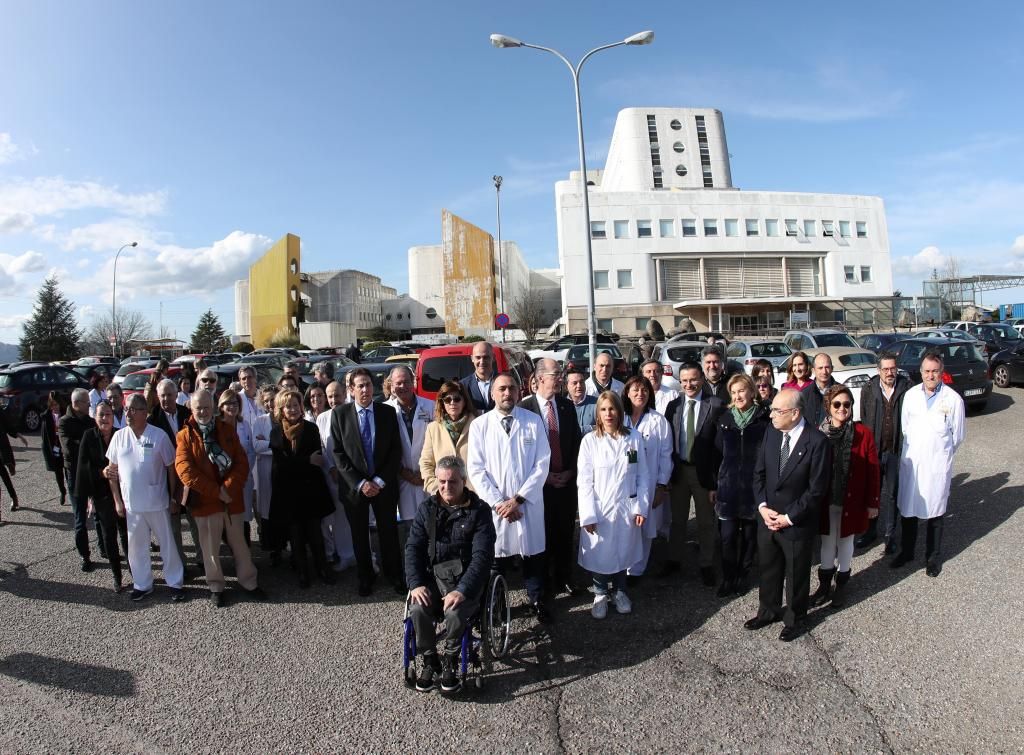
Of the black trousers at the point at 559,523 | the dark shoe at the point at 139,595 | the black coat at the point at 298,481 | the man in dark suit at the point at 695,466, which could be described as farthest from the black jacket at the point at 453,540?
the dark shoe at the point at 139,595

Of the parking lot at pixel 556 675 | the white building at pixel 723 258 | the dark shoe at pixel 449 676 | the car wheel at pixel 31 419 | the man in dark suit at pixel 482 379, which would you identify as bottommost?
the parking lot at pixel 556 675

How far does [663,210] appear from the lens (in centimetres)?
5066

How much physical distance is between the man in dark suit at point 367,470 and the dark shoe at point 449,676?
170 cm

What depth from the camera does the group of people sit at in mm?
4320

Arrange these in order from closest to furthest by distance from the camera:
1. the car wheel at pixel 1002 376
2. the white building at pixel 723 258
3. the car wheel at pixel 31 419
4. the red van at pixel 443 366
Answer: the red van at pixel 443 366 → the car wheel at pixel 31 419 → the car wheel at pixel 1002 376 → the white building at pixel 723 258

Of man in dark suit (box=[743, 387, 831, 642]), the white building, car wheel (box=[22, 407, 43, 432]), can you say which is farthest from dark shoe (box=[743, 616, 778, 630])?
the white building

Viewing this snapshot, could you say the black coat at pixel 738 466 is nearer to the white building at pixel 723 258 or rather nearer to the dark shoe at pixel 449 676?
the dark shoe at pixel 449 676

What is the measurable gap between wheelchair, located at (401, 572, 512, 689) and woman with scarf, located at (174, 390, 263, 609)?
2089 millimetres

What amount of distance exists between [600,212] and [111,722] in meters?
49.7

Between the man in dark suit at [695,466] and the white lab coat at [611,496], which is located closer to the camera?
the white lab coat at [611,496]

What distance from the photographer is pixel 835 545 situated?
477 centimetres

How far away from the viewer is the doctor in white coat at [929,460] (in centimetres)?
530

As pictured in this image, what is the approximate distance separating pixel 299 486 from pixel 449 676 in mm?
2591

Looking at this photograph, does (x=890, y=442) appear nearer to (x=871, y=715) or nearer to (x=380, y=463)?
(x=871, y=715)
